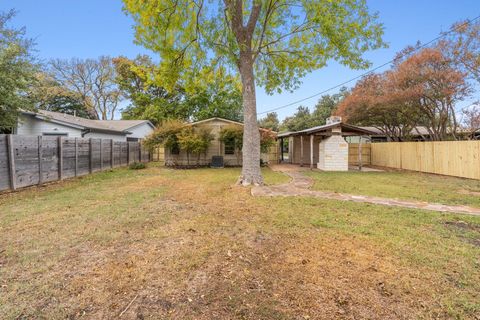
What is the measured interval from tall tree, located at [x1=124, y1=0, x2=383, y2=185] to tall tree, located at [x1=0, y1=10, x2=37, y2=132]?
12.5 feet

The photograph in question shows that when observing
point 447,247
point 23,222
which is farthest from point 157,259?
point 447,247

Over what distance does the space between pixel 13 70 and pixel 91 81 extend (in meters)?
24.2

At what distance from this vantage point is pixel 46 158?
8312 millimetres

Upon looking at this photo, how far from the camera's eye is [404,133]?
66.5 ft

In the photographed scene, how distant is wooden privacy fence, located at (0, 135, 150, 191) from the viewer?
22.4 ft

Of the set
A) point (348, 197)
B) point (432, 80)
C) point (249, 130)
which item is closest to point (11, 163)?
point (249, 130)

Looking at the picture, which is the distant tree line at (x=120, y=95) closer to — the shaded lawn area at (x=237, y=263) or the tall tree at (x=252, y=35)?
the tall tree at (x=252, y=35)

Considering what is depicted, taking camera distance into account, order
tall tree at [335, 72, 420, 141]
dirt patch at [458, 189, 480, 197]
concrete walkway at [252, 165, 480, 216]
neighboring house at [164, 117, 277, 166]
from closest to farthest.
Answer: concrete walkway at [252, 165, 480, 216] → dirt patch at [458, 189, 480, 197] → tall tree at [335, 72, 420, 141] → neighboring house at [164, 117, 277, 166]

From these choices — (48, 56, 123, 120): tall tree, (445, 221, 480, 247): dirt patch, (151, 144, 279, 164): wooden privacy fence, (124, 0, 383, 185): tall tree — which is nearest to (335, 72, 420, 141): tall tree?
(151, 144, 279, 164): wooden privacy fence

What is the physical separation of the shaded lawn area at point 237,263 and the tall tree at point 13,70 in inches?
183

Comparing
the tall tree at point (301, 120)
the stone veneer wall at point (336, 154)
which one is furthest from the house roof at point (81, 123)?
the tall tree at point (301, 120)

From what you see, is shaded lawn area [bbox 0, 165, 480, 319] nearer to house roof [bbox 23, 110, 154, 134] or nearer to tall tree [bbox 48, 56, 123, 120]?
house roof [bbox 23, 110, 154, 134]

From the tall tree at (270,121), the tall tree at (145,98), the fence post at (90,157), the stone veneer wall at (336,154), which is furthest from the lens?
the tall tree at (270,121)

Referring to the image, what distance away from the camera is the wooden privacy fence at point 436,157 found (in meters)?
10.3
